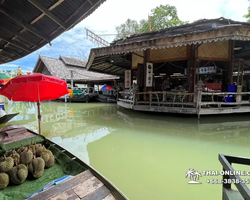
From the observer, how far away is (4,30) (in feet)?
10.4

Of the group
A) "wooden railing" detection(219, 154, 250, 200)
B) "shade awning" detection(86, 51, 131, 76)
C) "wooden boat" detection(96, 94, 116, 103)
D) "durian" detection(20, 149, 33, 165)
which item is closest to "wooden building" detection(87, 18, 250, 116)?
"shade awning" detection(86, 51, 131, 76)

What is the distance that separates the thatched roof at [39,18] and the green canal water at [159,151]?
2977 mm

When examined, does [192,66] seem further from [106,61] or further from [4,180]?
[4,180]

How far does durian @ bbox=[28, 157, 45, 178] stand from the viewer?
2092 mm

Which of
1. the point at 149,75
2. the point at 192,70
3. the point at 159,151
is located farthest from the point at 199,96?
the point at 159,151

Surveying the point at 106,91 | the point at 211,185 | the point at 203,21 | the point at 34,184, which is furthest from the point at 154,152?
the point at 106,91

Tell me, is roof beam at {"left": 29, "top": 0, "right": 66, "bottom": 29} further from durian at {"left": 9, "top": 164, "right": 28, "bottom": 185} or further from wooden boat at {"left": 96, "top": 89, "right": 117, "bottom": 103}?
wooden boat at {"left": 96, "top": 89, "right": 117, "bottom": 103}

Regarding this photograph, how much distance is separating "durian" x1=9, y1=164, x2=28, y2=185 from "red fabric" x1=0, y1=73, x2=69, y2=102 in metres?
1.70

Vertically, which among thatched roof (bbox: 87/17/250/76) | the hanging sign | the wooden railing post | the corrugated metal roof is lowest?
the wooden railing post

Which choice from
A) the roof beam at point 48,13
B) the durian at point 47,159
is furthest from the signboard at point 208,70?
the durian at point 47,159

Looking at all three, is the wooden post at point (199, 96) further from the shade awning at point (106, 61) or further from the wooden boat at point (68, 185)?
the wooden boat at point (68, 185)

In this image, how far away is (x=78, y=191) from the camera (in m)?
1.61

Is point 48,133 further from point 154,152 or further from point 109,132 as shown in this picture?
point 154,152

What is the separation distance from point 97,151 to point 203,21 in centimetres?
860
